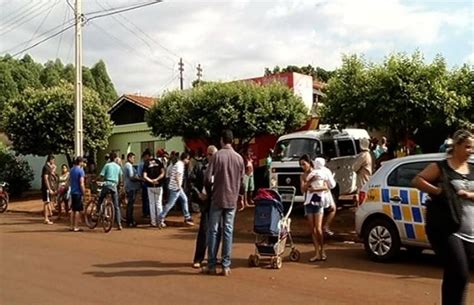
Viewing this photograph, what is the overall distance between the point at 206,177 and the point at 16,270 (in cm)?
324

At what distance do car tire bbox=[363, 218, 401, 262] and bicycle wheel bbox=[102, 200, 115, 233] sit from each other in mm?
6881

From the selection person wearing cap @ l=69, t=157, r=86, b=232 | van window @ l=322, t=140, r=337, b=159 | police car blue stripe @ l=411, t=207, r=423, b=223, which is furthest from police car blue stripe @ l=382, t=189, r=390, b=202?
person wearing cap @ l=69, t=157, r=86, b=232

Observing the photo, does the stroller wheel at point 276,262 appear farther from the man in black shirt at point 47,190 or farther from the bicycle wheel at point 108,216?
the man in black shirt at point 47,190

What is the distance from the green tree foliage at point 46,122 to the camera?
25922 millimetres

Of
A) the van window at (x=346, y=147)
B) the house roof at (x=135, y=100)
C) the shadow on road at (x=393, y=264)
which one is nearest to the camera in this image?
the shadow on road at (x=393, y=264)

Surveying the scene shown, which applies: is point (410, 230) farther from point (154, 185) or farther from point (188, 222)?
point (154, 185)

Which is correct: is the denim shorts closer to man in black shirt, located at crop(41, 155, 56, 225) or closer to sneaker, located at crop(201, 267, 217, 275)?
sneaker, located at crop(201, 267, 217, 275)

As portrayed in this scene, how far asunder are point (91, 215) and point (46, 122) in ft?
37.5

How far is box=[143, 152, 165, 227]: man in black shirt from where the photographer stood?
Result: 15742 millimetres

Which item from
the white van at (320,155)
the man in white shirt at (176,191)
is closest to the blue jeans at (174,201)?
the man in white shirt at (176,191)

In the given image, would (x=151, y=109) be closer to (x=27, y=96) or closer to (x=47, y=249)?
(x=27, y=96)

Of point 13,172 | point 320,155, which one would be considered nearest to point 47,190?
point 320,155

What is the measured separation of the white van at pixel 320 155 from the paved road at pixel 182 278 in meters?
4.53

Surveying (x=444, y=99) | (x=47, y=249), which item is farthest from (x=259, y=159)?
(x=47, y=249)
